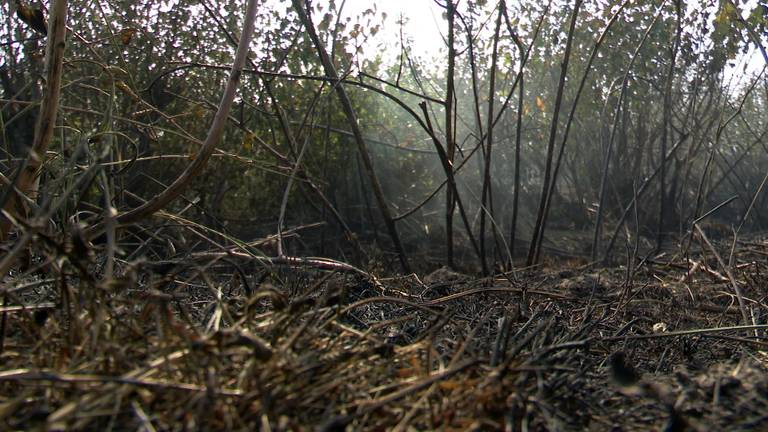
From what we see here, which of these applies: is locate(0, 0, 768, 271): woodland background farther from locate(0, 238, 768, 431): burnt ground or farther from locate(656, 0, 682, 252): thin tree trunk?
locate(0, 238, 768, 431): burnt ground

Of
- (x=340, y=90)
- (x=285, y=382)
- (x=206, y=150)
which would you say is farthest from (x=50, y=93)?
(x=340, y=90)

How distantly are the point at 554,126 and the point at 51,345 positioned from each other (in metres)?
2.51

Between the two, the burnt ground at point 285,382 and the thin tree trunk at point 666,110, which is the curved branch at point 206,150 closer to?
the burnt ground at point 285,382

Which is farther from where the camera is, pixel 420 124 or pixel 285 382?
pixel 420 124

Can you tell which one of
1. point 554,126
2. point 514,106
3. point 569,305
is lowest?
point 569,305

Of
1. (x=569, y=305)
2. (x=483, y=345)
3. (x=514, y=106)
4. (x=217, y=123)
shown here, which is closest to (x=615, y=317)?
(x=569, y=305)

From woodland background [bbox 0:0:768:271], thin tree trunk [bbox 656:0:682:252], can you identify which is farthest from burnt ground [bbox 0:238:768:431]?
thin tree trunk [bbox 656:0:682:252]

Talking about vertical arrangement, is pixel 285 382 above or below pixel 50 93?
below

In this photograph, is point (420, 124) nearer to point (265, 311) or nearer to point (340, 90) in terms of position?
point (340, 90)

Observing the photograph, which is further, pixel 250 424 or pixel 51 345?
pixel 51 345

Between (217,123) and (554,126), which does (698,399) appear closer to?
(217,123)

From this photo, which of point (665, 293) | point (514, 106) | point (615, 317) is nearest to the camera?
point (615, 317)

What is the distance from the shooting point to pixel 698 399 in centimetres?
104

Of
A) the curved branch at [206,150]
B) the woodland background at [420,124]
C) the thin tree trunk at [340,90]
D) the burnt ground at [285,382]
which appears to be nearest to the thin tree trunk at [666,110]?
the woodland background at [420,124]
